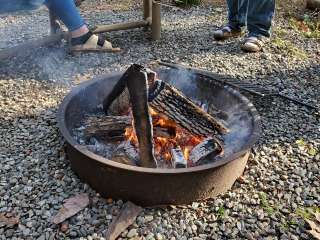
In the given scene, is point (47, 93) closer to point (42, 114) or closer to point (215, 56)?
point (42, 114)

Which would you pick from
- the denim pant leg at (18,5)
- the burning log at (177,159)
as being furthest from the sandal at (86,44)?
the burning log at (177,159)

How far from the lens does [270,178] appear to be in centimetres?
315

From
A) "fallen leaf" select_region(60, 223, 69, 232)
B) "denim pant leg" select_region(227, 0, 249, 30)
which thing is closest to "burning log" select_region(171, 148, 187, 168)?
"fallen leaf" select_region(60, 223, 69, 232)

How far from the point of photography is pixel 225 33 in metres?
5.45

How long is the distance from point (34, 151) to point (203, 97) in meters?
1.53

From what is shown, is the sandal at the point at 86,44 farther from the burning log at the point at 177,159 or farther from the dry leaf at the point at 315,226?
the dry leaf at the point at 315,226

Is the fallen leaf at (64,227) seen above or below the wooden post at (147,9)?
below

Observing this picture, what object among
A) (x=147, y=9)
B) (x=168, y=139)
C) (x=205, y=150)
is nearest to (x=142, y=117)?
(x=168, y=139)

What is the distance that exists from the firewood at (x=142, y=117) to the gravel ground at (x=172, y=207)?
0.37 metres

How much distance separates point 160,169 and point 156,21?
3.07 meters

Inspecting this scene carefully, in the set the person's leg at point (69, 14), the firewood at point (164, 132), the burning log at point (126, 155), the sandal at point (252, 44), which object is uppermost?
Answer: the person's leg at point (69, 14)

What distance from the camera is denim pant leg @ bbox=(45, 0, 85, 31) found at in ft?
14.4

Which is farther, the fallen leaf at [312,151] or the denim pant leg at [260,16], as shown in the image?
the denim pant leg at [260,16]

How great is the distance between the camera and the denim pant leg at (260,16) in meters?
5.17
